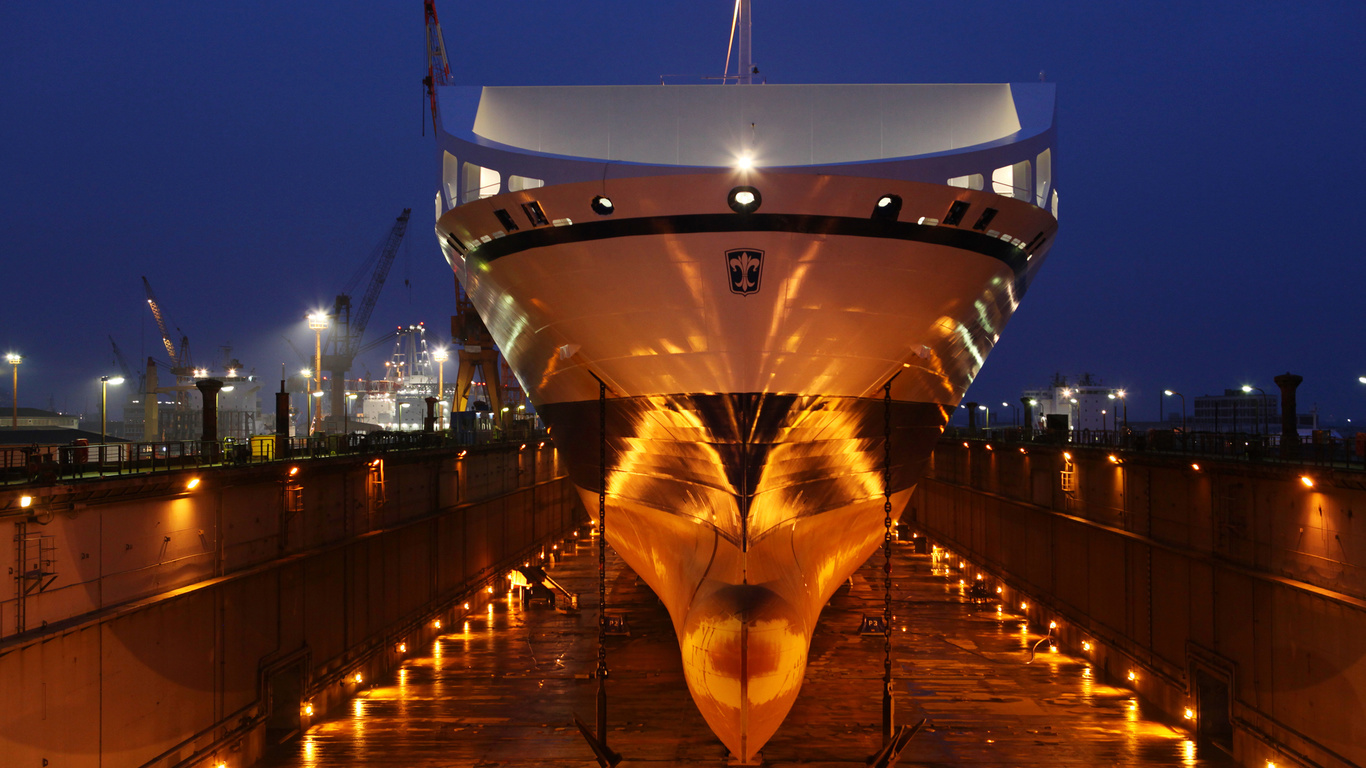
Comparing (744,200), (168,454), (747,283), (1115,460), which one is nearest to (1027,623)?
(1115,460)

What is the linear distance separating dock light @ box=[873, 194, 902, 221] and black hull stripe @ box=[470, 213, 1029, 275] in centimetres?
8

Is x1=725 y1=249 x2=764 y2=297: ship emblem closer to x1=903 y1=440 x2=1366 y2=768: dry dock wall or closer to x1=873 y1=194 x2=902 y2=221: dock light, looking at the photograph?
x1=873 y1=194 x2=902 y2=221: dock light

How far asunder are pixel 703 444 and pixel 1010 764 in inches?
309

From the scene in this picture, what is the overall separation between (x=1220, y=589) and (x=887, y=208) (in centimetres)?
968

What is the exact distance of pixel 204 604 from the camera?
1198cm

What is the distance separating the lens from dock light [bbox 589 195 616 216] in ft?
32.3

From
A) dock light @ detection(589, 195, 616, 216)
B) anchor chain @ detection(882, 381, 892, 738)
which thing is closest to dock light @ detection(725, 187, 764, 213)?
dock light @ detection(589, 195, 616, 216)

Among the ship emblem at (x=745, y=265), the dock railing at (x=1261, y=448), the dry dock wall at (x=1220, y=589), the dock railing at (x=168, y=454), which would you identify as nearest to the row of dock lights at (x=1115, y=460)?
the dry dock wall at (x=1220, y=589)

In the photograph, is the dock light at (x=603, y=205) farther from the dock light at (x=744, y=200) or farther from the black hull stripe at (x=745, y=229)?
the dock light at (x=744, y=200)

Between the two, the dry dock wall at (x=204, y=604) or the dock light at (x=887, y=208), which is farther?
the dock light at (x=887, y=208)

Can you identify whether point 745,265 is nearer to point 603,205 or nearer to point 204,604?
point 603,205

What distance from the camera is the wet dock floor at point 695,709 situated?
45.3ft

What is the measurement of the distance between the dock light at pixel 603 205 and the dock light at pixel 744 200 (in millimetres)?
1479

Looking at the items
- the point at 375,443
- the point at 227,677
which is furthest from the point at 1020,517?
the point at 227,677
